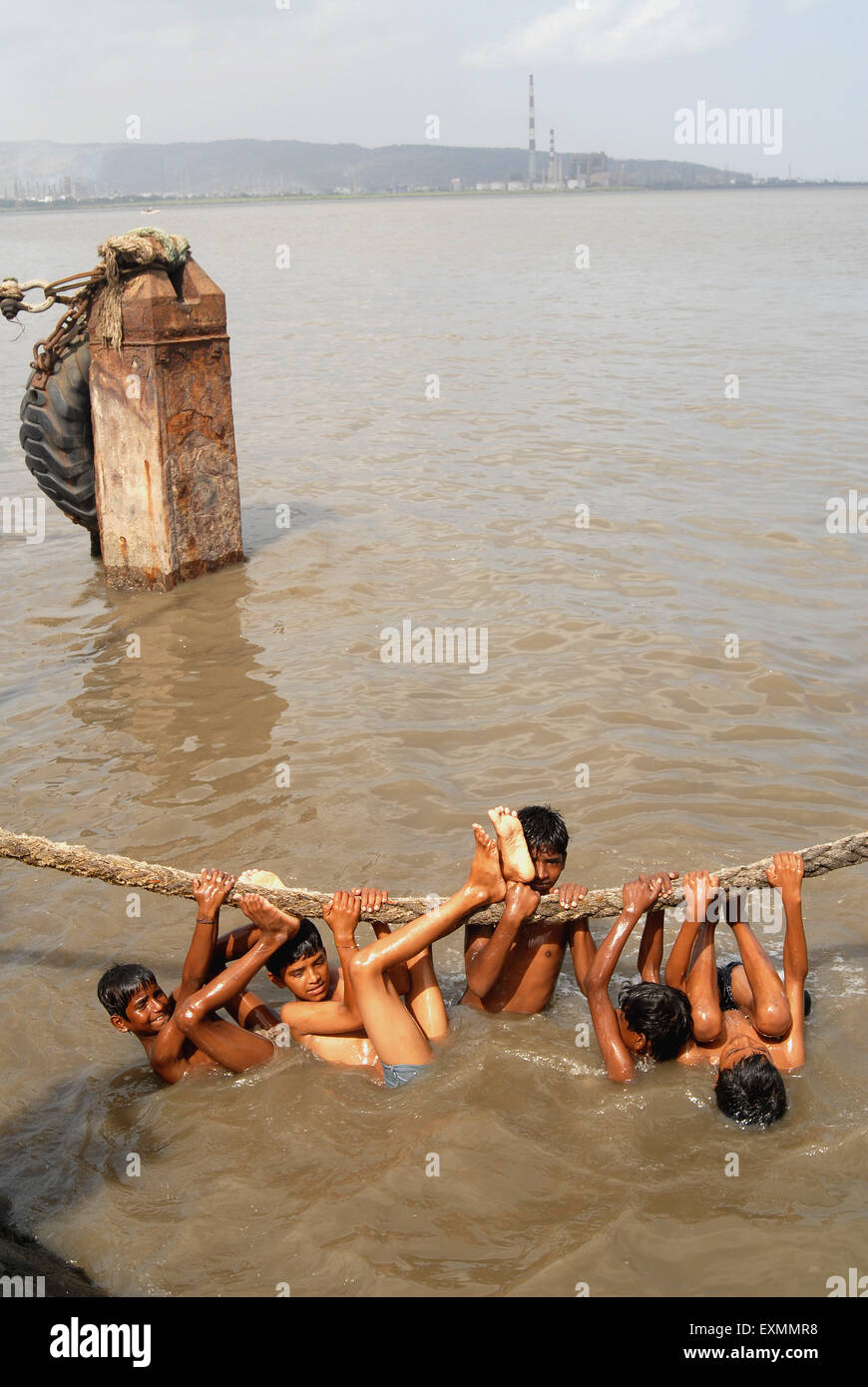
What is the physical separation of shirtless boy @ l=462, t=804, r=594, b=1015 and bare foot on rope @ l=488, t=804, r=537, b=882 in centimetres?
1

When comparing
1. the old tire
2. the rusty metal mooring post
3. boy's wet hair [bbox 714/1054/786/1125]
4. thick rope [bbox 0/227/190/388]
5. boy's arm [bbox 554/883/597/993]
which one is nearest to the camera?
boy's wet hair [bbox 714/1054/786/1125]

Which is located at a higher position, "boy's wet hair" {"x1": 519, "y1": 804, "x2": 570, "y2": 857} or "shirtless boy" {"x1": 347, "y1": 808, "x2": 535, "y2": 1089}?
"boy's wet hair" {"x1": 519, "y1": 804, "x2": 570, "y2": 857}

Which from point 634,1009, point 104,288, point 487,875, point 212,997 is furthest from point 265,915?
point 104,288

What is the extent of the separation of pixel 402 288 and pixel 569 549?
66.4 feet

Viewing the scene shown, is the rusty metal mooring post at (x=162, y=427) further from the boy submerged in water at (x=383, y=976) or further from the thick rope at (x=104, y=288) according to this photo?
the boy submerged in water at (x=383, y=976)

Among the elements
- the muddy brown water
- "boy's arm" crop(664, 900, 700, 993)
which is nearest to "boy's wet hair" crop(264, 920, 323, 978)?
the muddy brown water

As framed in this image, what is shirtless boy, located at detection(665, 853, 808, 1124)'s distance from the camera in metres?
3.54

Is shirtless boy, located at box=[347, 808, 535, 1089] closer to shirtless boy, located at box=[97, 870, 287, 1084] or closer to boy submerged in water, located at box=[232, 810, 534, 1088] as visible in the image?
boy submerged in water, located at box=[232, 810, 534, 1088]

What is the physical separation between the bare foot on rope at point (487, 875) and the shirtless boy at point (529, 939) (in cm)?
7

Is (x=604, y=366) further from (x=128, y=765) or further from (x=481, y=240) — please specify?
(x=481, y=240)

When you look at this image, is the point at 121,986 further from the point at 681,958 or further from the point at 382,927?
the point at 681,958

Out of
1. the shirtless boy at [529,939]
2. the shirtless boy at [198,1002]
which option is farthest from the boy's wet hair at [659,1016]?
the shirtless boy at [198,1002]

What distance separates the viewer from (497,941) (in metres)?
3.72
